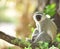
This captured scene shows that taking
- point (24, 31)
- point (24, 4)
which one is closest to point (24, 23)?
point (24, 31)

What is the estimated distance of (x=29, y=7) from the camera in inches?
A: 181

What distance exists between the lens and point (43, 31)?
2826mm

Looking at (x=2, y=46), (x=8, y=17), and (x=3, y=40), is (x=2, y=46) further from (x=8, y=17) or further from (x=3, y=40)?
(x=8, y=17)

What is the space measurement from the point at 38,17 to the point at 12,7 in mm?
1953

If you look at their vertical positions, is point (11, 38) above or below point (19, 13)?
below

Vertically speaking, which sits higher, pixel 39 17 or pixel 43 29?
pixel 39 17

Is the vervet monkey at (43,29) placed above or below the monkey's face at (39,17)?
below

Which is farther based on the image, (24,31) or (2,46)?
(24,31)

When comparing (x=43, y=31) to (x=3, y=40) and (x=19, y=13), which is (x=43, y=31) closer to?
(x=3, y=40)

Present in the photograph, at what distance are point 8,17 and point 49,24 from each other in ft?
6.80

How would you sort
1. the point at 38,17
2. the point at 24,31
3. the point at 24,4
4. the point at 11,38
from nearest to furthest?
the point at 11,38 < the point at 38,17 < the point at 24,31 < the point at 24,4

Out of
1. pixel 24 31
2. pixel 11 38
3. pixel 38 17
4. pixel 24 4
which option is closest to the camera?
pixel 11 38

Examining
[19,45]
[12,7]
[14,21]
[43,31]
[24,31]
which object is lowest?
[19,45]

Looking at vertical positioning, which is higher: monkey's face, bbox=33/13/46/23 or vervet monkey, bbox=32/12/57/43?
monkey's face, bbox=33/13/46/23
